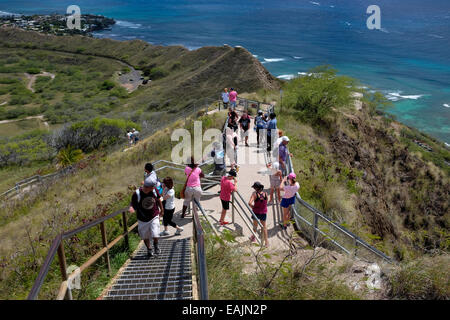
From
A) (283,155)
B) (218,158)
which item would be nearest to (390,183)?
(283,155)

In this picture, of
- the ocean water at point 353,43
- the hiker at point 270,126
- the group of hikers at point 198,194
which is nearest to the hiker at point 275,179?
the group of hikers at point 198,194

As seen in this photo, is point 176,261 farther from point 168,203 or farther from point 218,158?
point 218,158

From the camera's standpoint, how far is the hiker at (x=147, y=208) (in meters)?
6.36

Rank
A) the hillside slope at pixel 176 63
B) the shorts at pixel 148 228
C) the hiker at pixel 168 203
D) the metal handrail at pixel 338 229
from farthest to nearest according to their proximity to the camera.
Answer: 1. the hillside slope at pixel 176 63
2. the hiker at pixel 168 203
3. the metal handrail at pixel 338 229
4. the shorts at pixel 148 228

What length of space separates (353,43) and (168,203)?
133326mm

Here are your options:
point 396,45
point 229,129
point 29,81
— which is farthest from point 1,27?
point 229,129

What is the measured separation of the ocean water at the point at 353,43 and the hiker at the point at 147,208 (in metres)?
57.9

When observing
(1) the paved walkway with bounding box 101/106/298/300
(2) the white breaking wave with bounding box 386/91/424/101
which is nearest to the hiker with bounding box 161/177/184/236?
(1) the paved walkway with bounding box 101/106/298/300

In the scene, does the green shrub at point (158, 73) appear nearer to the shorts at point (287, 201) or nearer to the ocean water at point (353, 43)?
the ocean water at point (353, 43)

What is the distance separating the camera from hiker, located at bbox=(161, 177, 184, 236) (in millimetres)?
7952

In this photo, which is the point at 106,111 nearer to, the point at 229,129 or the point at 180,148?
the point at 180,148

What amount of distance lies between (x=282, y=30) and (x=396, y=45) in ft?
158

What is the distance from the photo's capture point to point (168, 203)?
8234mm

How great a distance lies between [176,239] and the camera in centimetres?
814
